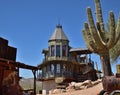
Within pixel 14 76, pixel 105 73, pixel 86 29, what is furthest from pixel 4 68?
pixel 105 73

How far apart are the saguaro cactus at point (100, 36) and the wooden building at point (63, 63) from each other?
2950cm

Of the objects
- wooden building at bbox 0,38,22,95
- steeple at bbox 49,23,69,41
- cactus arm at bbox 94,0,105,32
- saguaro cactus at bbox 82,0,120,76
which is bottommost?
wooden building at bbox 0,38,22,95

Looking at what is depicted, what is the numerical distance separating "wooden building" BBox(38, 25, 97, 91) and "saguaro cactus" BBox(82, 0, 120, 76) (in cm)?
2950

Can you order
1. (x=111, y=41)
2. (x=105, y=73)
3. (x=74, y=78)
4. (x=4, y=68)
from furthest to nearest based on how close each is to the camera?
(x=74, y=78), (x=105, y=73), (x=111, y=41), (x=4, y=68)

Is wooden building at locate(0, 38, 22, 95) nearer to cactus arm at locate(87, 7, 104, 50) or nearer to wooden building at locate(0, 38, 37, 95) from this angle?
wooden building at locate(0, 38, 37, 95)

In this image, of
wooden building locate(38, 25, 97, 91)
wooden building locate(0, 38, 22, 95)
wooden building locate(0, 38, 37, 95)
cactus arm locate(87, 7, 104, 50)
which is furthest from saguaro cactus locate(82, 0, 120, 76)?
wooden building locate(38, 25, 97, 91)

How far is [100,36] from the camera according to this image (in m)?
23.6

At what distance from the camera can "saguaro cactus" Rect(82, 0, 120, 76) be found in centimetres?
2267

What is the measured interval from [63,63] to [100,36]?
3244 centimetres

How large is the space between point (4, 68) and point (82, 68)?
132 ft

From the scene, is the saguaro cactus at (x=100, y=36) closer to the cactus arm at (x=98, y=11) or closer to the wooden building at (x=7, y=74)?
the cactus arm at (x=98, y=11)

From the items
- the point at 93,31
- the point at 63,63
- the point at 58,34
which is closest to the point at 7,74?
the point at 93,31

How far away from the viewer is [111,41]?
907 inches

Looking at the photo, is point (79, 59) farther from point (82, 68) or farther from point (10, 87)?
point (10, 87)
